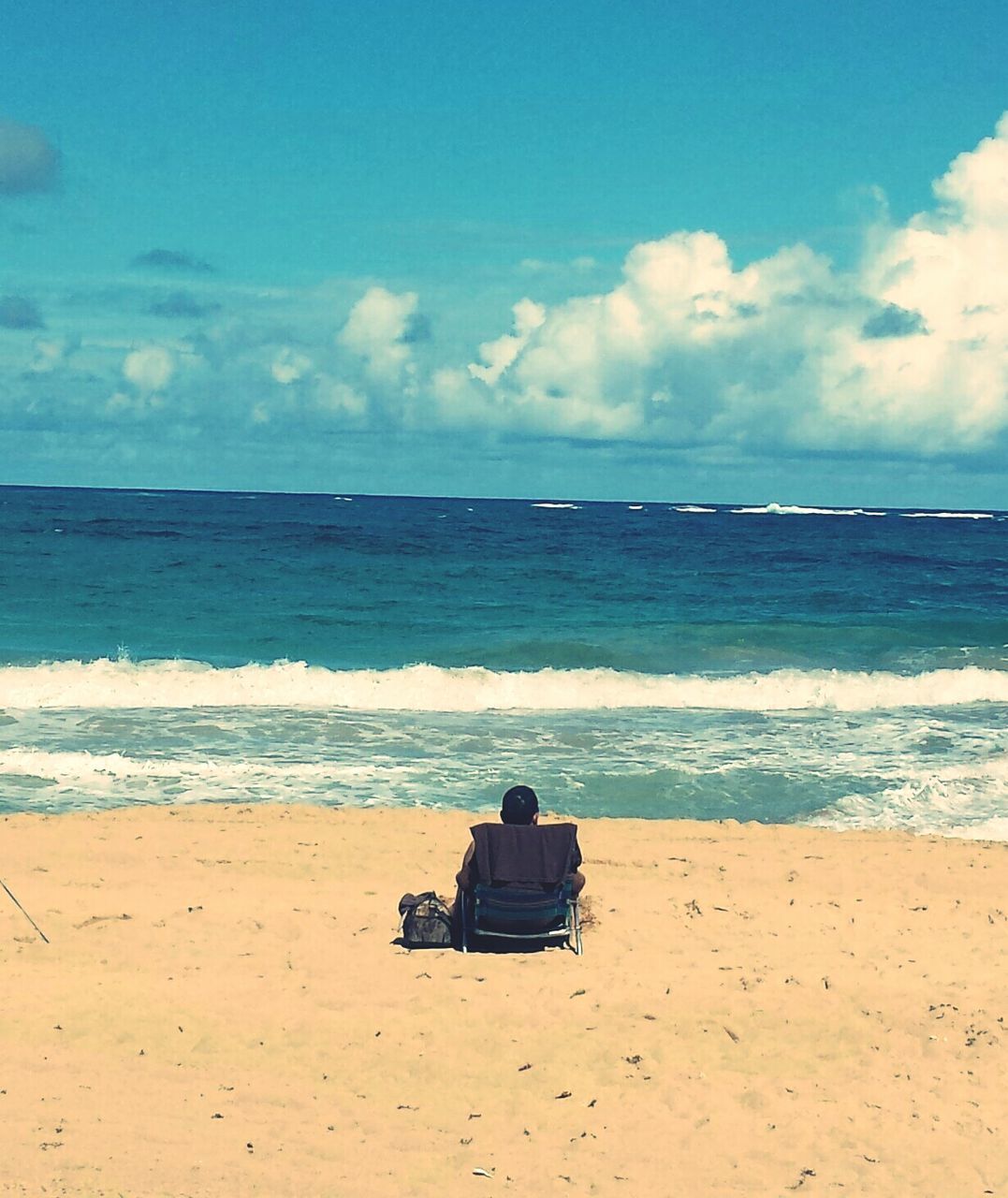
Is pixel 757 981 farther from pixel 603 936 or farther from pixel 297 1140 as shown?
pixel 297 1140

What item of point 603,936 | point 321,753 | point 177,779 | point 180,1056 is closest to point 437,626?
point 321,753

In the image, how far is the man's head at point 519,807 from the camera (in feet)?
27.4

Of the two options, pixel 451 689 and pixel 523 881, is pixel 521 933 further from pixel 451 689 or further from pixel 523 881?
pixel 451 689

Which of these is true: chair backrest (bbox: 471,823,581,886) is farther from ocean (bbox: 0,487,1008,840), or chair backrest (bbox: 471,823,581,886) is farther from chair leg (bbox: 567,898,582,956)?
ocean (bbox: 0,487,1008,840)

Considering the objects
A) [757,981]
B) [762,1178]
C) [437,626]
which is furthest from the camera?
[437,626]

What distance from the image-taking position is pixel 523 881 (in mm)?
8227

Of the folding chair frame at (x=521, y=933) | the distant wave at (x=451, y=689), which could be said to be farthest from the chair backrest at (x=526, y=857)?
the distant wave at (x=451, y=689)

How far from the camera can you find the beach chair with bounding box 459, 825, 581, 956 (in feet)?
26.9

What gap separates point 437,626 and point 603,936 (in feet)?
74.1

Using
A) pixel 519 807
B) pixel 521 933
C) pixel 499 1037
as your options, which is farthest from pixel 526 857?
pixel 499 1037

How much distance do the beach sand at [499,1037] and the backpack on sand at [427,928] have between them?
6.7 inches

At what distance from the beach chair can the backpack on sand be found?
0.92ft

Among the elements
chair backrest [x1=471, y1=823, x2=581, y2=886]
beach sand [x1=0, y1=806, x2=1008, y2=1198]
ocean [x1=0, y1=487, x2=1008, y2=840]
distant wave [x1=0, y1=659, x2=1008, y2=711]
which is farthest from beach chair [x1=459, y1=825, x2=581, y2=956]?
distant wave [x1=0, y1=659, x2=1008, y2=711]

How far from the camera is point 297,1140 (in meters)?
5.79
